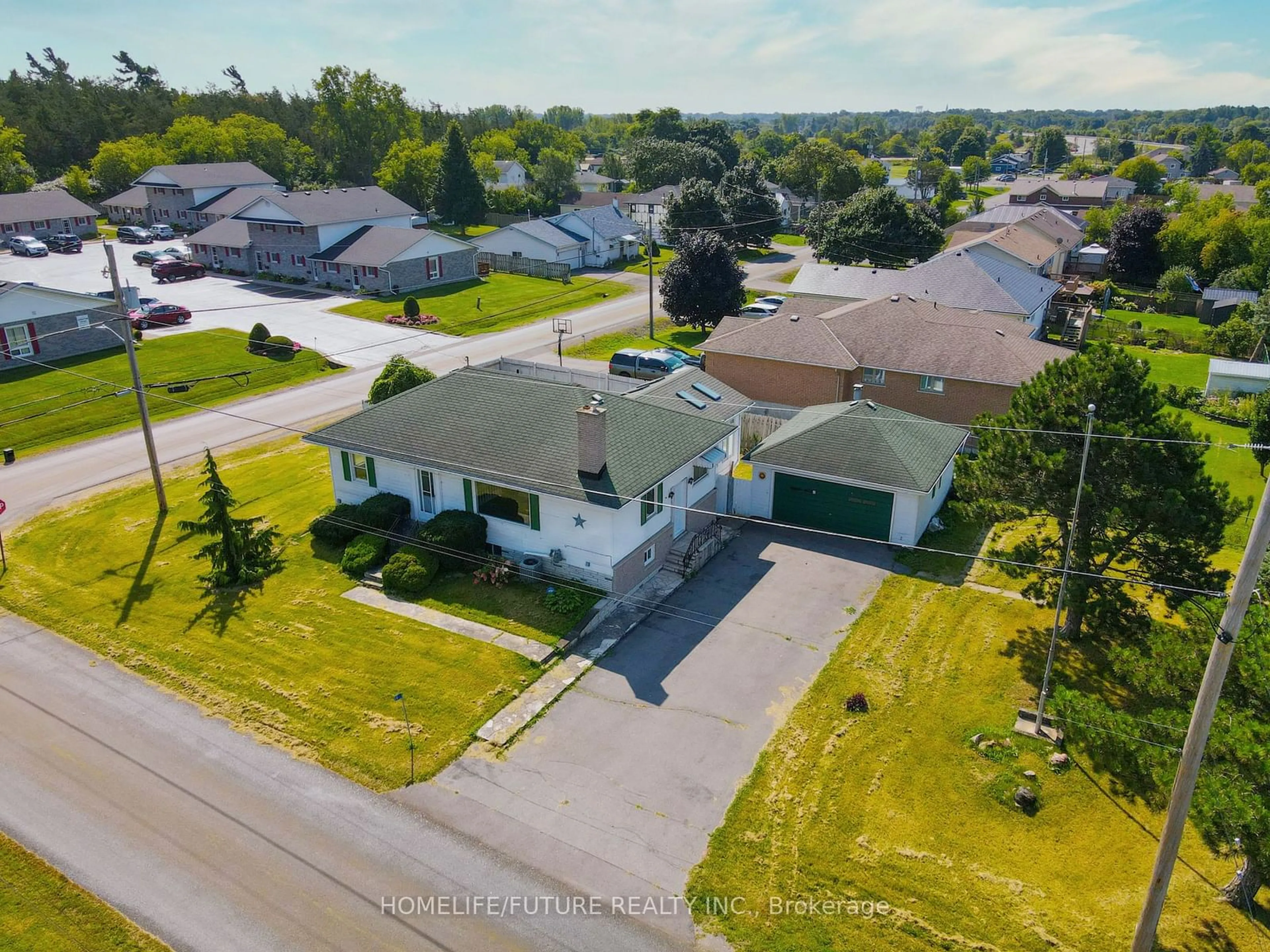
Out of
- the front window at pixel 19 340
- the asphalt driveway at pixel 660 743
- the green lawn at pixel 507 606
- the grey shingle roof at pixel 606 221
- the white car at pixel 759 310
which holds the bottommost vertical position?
the asphalt driveway at pixel 660 743

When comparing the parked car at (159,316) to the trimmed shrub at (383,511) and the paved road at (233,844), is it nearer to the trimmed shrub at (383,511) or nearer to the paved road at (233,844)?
the trimmed shrub at (383,511)

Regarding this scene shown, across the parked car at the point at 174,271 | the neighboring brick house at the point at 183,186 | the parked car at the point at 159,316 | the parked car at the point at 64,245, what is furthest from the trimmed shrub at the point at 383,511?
the neighboring brick house at the point at 183,186

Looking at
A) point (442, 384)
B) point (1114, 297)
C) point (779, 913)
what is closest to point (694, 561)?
point (442, 384)

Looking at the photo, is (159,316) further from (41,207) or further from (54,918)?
(54,918)

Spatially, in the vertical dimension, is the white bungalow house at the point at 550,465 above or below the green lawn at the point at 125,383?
above

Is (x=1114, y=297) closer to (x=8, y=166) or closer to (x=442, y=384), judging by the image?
(x=442, y=384)

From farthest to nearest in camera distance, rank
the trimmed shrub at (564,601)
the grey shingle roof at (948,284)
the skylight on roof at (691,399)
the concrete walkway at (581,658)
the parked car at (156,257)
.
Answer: the parked car at (156,257), the grey shingle roof at (948,284), the skylight on roof at (691,399), the trimmed shrub at (564,601), the concrete walkway at (581,658)

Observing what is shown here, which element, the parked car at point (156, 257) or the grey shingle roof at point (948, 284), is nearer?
the grey shingle roof at point (948, 284)

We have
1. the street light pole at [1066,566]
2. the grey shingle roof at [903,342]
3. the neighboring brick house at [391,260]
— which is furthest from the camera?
the neighboring brick house at [391,260]

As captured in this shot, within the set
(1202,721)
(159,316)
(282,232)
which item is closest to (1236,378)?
(1202,721)
